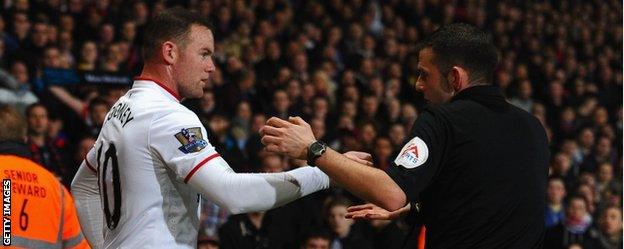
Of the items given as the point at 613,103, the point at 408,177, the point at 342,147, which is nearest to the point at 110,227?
the point at 408,177

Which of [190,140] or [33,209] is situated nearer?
[190,140]

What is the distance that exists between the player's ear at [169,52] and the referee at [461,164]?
512mm

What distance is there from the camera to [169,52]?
3.79 m

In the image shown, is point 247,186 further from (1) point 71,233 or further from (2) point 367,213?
(1) point 71,233

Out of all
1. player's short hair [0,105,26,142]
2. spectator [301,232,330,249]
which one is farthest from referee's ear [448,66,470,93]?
spectator [301,232,330,249]

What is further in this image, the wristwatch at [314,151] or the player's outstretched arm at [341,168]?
the wristwatch at [314,151]

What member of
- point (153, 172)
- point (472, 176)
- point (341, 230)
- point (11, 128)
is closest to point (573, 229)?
point (341, 230)

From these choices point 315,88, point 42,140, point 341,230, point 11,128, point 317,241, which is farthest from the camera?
point 315,88

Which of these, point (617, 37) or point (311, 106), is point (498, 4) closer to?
point (617, 37)

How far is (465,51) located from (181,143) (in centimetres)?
109

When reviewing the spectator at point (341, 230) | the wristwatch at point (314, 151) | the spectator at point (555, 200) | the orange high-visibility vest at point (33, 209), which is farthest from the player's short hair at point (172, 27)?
the spectator at point (555, 200)

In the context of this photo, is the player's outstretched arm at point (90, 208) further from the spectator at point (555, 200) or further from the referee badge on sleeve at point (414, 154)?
the spectator at point (555, 200)

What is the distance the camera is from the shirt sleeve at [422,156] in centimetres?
336

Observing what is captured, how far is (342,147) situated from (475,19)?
8268 mm
